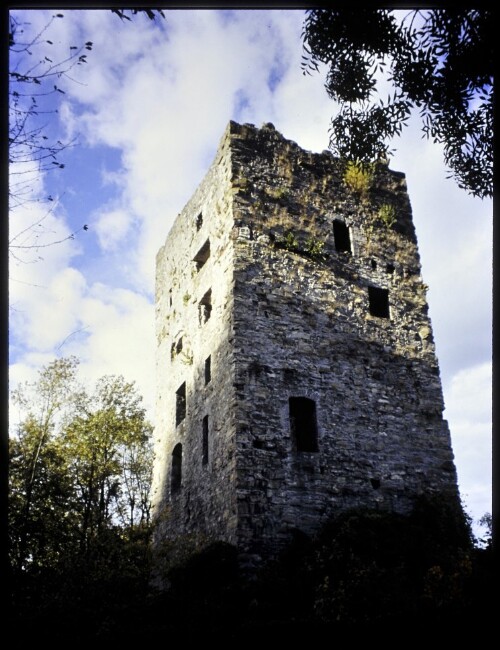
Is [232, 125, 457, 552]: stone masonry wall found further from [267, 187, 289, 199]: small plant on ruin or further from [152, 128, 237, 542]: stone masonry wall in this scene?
[152, 128, 237, 542]: stone masonry wall

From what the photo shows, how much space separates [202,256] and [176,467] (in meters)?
6.43

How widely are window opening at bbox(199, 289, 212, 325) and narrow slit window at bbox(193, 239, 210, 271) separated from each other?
4.46ft

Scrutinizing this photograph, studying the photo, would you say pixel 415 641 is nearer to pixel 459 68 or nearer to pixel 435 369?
pixel 459 68

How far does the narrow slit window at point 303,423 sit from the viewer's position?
1381 centimetres

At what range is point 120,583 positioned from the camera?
13.0m

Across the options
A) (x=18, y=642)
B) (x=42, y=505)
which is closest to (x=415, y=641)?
(x=18, y=642)

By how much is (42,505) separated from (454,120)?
19801mm

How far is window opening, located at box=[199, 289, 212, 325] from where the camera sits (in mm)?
16658

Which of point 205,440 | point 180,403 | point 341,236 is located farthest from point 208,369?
point 341,236

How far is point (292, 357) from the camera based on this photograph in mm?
14414

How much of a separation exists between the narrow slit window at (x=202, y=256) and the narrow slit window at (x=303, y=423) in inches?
226

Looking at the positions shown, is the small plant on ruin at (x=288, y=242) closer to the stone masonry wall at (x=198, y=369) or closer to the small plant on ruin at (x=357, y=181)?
the stone masonry wall at (x=198, y=369)

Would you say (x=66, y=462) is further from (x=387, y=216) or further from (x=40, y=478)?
(x=387, y=216)

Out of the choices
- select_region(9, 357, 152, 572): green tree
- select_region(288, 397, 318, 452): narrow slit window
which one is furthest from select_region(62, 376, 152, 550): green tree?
select_region(288, 397, 318, 452): narrow slit window
